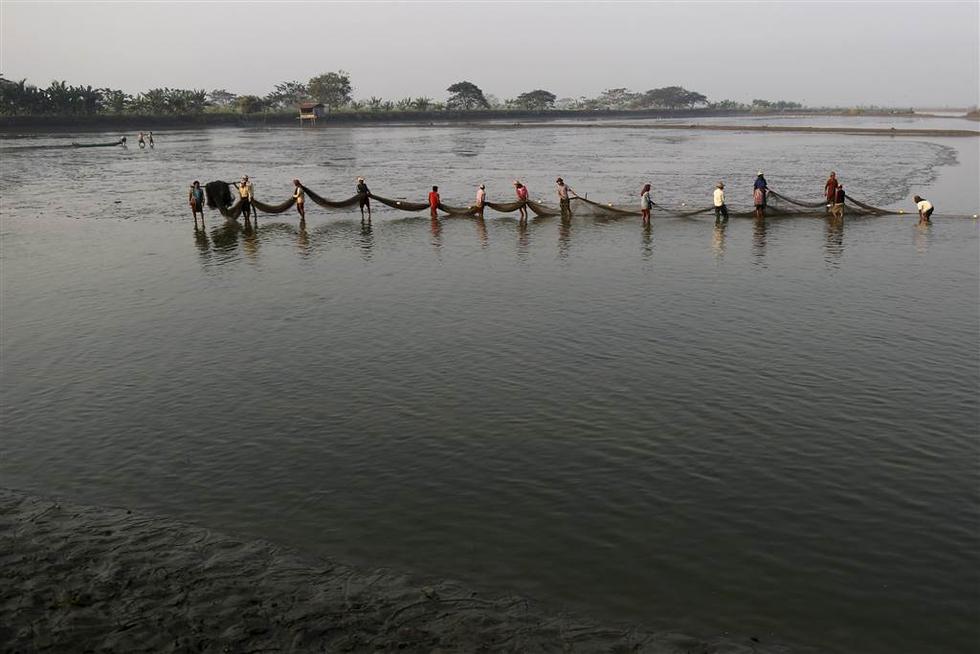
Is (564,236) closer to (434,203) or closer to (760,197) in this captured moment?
(434,203)

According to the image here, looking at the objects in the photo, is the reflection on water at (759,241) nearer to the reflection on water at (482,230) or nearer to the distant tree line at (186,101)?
the reflection on water at (482,230)

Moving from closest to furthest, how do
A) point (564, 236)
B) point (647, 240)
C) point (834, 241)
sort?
1. point (834, 241)
2. point (647, 240)
3. point (564, 236)

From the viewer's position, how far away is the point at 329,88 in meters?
178

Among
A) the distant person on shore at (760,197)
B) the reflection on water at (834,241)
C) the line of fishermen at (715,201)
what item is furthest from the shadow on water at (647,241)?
the reflection on water at (834,241)

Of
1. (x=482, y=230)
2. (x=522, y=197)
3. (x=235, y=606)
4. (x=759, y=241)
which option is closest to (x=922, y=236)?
(x=759, y=241)

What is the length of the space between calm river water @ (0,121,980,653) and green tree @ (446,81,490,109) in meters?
163

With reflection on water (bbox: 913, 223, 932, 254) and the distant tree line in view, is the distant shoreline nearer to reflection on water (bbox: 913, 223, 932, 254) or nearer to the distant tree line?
the distant tree line

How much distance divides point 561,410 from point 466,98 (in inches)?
7082

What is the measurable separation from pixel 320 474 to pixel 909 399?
9.53m

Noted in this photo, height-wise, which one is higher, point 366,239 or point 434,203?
point 434,203

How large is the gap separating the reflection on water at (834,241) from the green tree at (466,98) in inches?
6342

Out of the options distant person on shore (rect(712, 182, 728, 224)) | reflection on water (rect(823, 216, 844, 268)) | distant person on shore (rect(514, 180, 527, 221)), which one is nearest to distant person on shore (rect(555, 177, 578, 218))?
distant person on shore (rect(514, 180, 527, 221))

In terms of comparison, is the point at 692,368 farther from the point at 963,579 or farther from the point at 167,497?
the point at 167,497

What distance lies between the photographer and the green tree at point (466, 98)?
7210 inches
